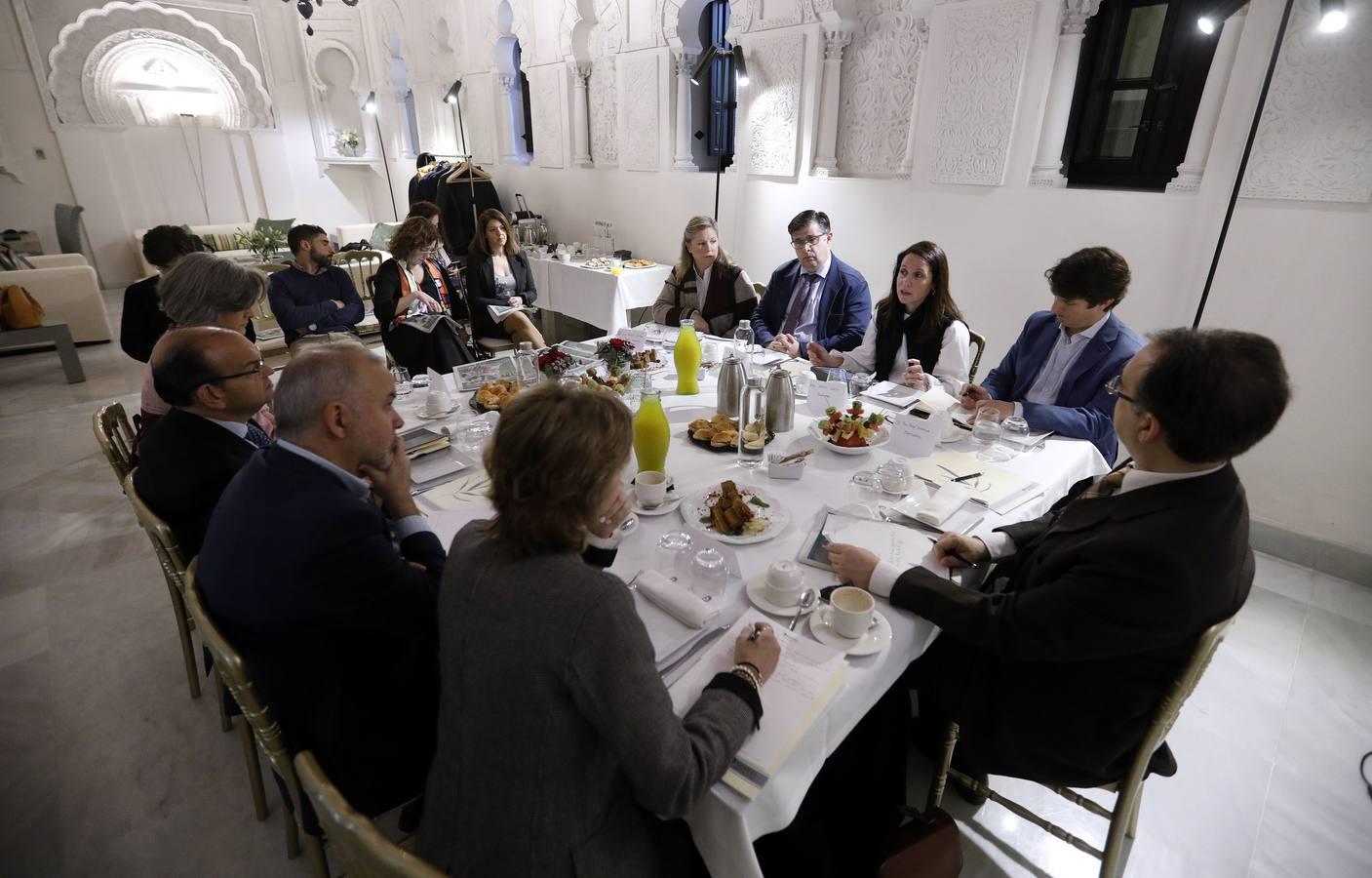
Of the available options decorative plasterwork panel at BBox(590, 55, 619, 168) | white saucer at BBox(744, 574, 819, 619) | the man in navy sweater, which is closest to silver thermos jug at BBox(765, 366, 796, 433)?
white saucer at BBox(744, 574, 819, 619)

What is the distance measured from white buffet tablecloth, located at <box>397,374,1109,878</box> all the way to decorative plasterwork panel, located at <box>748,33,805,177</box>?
285cm

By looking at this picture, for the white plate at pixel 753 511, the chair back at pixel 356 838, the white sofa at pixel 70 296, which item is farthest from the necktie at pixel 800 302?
the white sofa at pixel 70 296

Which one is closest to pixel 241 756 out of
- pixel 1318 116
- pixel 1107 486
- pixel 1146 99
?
pixel 1107 486

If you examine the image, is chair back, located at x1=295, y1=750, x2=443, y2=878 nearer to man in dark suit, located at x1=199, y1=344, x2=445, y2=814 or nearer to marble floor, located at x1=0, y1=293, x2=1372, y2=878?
man in dark suit, located at x1=199, y1=344, x2=445, y2=814

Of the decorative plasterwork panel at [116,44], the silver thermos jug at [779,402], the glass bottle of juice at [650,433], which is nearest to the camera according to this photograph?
the glass bottle of juice at [650,433]

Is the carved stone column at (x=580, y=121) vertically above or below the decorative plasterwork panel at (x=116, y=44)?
below

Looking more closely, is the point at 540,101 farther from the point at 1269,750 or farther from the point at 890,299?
the point at 1269,750

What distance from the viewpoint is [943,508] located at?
1.62 meters

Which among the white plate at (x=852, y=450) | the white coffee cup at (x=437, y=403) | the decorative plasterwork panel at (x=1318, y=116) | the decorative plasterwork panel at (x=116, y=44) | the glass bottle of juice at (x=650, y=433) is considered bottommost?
the white plate at (x=852, y=450)

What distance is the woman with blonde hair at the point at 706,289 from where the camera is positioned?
3723 mm

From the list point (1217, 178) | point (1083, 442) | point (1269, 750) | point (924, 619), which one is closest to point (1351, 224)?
point (1217, 178)

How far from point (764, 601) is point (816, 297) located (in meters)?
2.57

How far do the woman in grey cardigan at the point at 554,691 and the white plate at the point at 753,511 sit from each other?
0.46m

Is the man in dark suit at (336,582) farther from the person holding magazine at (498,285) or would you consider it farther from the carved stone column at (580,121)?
the carved stone column at (580,121)
